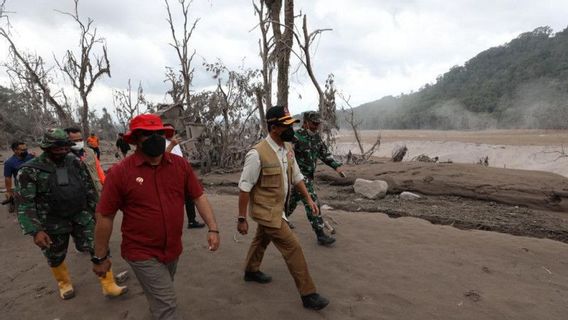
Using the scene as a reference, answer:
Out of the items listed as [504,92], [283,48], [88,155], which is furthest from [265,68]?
[504,92]

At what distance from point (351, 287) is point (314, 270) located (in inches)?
21.0

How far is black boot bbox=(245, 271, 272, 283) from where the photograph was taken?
3941 millimetres

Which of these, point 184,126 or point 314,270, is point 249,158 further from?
point 184,126

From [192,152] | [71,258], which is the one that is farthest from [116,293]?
[192,152]

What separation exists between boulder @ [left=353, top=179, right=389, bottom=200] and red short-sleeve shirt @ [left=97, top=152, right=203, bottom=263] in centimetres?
603

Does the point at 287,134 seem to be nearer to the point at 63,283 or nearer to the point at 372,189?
the point at 63,283

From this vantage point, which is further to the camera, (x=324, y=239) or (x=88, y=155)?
(x=324, y=239)

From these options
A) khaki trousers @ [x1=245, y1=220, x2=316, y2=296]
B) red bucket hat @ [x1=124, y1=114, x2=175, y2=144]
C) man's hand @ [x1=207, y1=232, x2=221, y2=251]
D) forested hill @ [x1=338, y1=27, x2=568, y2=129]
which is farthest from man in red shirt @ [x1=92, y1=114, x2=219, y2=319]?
forested hill @ [x1=338, y1=27, x2=568, y2=129]

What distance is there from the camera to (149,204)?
259 cm

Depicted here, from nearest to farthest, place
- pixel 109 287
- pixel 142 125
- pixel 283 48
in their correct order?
1. pixel 142 125
2. pixel 109 287
3. pixel 283 48

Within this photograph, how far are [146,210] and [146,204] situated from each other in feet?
0.14

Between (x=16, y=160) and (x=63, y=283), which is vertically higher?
(x=16, y=160)

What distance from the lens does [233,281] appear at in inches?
159

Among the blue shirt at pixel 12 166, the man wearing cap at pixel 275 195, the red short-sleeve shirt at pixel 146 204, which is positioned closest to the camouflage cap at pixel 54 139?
the red short-sleeve shirt at pixel 146 204
